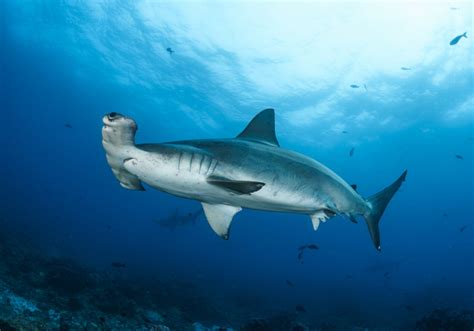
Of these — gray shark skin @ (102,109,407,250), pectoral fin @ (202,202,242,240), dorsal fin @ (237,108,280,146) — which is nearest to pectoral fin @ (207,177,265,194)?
gray shark skin @ (102,109,407,250)

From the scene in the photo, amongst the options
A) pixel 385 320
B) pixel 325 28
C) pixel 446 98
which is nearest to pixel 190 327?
pixel 385 320

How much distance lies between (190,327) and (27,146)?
10452 cm

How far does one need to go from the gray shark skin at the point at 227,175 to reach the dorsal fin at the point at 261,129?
175mm

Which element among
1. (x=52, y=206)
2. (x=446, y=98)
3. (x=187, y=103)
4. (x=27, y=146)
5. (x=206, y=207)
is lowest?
(x=52, y=206)

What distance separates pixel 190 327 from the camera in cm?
1255

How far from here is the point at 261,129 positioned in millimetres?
5160

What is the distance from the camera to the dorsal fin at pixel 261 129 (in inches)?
200

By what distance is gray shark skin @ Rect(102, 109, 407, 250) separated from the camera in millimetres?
3102

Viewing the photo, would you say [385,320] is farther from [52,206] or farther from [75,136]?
[52,206]

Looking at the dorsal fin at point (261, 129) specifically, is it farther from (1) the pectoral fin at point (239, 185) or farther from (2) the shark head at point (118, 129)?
(2) the shark head at point (118, 129)

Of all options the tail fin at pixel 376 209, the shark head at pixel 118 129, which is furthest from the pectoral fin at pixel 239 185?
the tail fin at pixel 376 209

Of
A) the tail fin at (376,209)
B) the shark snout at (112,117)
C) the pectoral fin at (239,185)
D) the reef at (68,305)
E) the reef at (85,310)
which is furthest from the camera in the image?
the reef at (85,310)

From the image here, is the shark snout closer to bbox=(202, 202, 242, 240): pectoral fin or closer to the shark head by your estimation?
the shark head

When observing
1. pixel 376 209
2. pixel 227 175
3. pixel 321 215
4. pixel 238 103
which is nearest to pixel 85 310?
pixel 321 215
